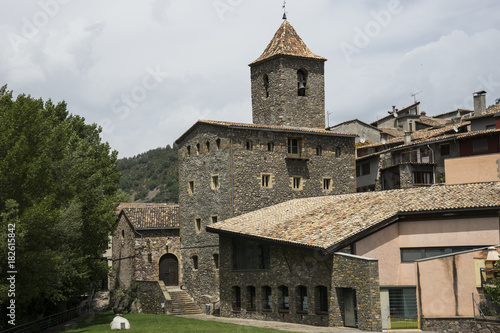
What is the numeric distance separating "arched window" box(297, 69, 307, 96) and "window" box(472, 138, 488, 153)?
14555mm

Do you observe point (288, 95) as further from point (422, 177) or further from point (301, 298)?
point (301, 298)

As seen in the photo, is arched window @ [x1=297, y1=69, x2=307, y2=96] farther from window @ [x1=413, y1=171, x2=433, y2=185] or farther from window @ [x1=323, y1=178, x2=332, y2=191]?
window @ [x1=413, y1=171, x2=433, y2=185]

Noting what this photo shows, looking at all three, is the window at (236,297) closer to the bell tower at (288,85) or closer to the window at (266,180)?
the window at (266,180)

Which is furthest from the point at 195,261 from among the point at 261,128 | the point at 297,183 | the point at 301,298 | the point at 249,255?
the point at 301,298

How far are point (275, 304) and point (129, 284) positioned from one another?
19.9 m

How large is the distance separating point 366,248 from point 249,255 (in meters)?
9.33

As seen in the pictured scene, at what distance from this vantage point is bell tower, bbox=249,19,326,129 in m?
50.1

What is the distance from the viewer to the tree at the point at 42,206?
27750mm

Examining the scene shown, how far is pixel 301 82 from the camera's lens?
5116 cm

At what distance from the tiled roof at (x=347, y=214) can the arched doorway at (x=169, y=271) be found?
10.3 metres

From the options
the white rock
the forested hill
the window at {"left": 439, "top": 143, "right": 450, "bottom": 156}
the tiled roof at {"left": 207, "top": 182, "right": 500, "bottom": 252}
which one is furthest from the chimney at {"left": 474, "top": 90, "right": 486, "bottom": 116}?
the forested hill

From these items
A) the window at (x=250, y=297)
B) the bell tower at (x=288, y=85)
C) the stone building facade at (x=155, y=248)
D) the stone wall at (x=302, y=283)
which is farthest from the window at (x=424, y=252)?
the stone building facade at (x=155, y=248)

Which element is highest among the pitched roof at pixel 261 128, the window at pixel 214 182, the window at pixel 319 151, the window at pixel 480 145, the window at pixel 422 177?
the pitched roof at pixel 261 128

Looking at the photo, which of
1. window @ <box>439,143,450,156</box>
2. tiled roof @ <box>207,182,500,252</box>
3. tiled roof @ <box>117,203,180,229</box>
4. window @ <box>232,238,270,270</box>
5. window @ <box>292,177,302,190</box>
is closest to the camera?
tiled roof @ <box>207,182,500,252</box>
